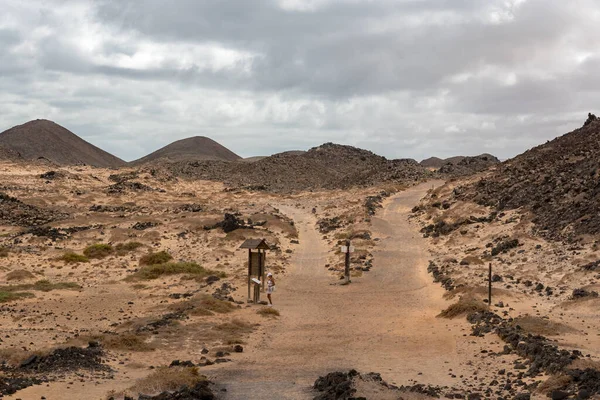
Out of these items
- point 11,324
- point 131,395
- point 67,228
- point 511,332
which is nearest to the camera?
point 131,395

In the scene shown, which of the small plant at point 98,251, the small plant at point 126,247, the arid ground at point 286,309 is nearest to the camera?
the arid ground at point 286,309

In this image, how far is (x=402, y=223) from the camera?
2090 inches

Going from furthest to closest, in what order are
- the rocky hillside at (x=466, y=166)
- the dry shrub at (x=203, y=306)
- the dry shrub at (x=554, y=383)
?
the rocky hillside at (x=466, y=166), the dry shrub at (x=203, y=306), the dry shrub at (x=554, y=383)

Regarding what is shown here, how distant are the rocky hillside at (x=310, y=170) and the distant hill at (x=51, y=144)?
44.6 m

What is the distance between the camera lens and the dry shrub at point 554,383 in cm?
1388

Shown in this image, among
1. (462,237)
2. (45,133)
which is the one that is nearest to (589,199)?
(462,237)

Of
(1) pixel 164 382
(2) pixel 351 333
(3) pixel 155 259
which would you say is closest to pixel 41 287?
(3) pixel 155 259

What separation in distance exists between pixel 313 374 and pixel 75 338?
7601 mm

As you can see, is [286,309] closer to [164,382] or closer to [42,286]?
[42,286]

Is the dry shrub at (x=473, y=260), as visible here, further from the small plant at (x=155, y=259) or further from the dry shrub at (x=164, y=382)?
the dry shrub at (x=164, y=382)

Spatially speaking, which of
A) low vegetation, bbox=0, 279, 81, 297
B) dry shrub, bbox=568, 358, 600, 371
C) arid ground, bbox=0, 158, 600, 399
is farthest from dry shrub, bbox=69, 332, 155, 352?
dry shrub, bbox=568, 358, 600, 371

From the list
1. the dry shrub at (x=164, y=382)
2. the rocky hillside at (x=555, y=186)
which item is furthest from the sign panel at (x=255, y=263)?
the rocky hillside at (x=555, y=186)

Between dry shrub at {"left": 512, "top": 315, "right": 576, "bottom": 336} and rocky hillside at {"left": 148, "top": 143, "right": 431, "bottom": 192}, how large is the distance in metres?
63.1

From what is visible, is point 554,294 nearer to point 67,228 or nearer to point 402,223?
point 402,223
